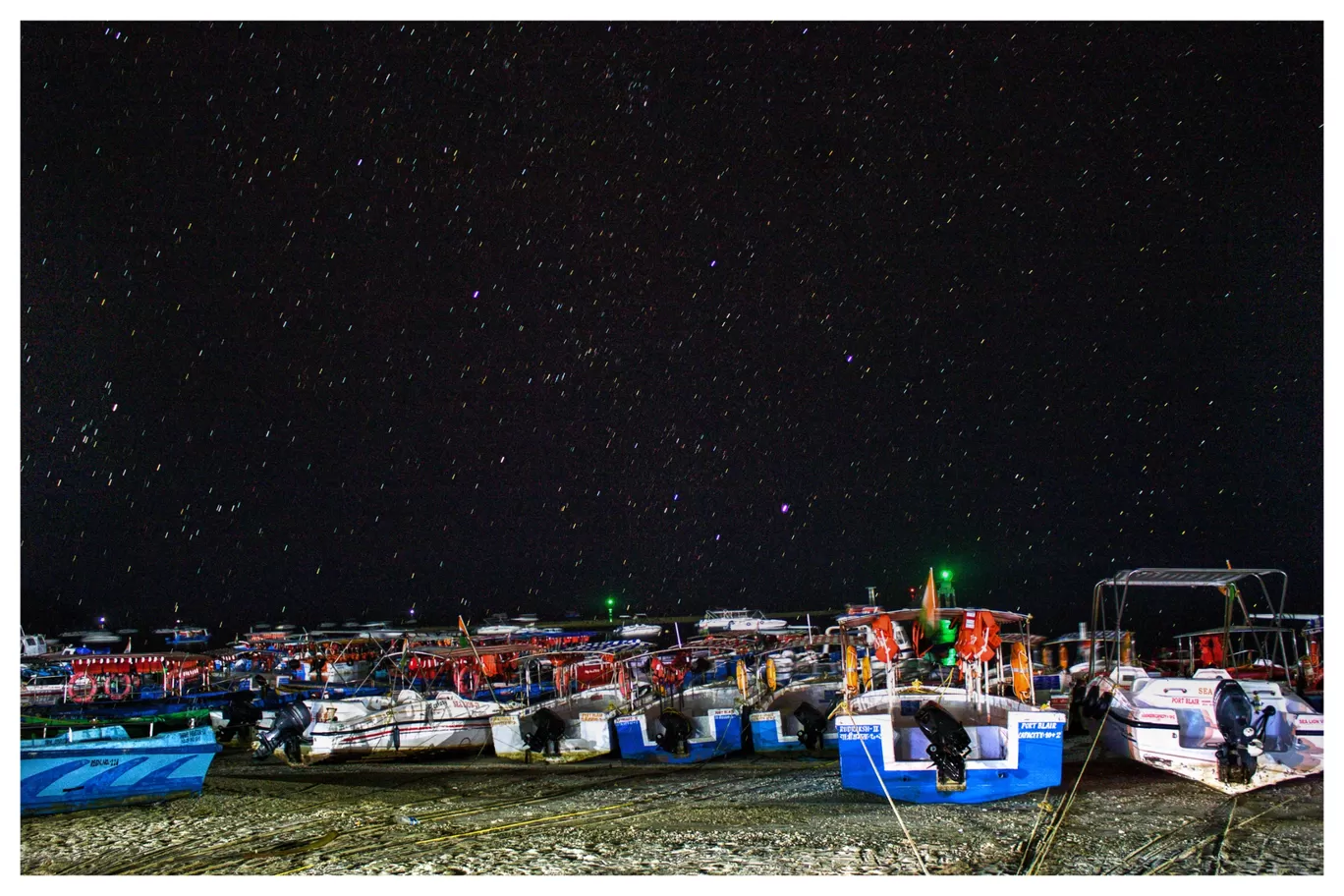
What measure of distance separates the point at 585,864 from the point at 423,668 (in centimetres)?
1011

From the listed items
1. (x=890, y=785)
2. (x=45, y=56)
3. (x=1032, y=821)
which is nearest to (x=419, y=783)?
(x=890, y=785)

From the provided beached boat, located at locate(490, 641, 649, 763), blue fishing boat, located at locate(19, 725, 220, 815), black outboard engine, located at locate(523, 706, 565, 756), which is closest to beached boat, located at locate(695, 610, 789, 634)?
beached boat, located at locate(490, 641, 649, 763)

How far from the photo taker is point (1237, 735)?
747 centimetres

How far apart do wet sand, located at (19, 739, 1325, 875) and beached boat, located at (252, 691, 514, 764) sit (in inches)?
100

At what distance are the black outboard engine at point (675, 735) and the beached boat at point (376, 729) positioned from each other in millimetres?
2805

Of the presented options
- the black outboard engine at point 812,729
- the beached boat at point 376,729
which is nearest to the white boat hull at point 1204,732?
the black outboard engine at point 812,729

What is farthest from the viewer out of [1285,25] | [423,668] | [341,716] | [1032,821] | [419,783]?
[423,668]

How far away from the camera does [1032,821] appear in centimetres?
666

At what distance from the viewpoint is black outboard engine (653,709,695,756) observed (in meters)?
10.5

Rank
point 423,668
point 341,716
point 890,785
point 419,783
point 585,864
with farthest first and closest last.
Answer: point 423,668 → point 341,716 → point 419,783 → point 890,785 → point 585,864

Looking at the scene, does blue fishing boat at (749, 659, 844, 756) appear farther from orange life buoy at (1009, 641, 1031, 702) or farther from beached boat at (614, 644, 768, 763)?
orange life buoy at (1009, 641, 1031, 702)

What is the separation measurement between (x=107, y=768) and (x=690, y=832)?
4.73 m

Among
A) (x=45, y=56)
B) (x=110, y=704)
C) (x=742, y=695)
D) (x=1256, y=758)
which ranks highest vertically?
(x=45, y=56)

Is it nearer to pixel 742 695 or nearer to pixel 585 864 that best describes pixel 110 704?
pixel 742 695
